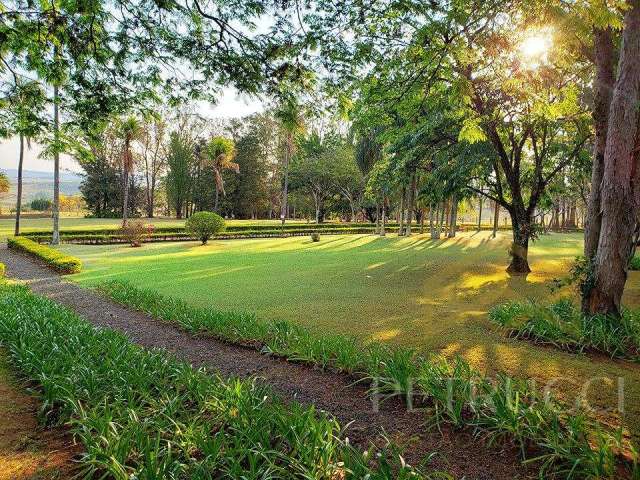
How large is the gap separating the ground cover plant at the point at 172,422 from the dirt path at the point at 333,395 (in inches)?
11.8

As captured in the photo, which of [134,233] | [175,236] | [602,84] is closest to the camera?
[602,84]

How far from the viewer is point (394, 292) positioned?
30.1ft

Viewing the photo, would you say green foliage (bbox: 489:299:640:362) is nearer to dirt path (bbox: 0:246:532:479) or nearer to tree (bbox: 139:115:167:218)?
dirt path (bbox: 0:246:532:479)

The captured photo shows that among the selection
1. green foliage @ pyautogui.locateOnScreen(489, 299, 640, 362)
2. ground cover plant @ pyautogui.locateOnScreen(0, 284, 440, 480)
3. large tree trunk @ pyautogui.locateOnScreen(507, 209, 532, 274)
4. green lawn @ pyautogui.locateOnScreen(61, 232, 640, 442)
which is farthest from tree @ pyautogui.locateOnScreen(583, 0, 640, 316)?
large tree trunk @ pyautogui.locateOnScreen(507, 209, 532, 274)

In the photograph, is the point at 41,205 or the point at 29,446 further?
the point at 41,205

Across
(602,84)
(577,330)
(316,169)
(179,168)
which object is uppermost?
(179,168)

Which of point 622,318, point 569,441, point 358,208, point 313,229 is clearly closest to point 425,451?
point 569,441

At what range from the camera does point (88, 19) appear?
4980mm

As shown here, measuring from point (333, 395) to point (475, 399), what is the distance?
130 centimetres

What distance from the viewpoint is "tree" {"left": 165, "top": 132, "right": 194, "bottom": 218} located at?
153ft

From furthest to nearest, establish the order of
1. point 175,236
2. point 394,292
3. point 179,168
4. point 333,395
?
point 179,168 < point 175,236 < point 394,292 < point 333,395

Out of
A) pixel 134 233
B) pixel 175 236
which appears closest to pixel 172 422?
pixel 134 233

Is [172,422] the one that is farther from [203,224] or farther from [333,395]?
[203,224]

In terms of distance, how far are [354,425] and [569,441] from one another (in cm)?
151
